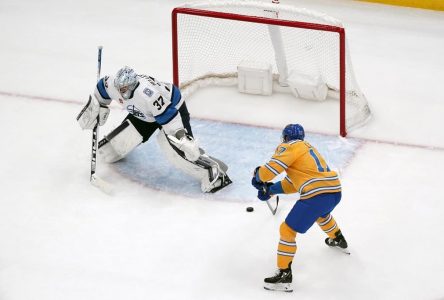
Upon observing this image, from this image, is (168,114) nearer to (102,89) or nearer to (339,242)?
(102,89)

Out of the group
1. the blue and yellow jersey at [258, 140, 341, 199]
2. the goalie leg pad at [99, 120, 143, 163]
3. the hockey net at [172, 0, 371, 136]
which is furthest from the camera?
the hockey net at [172, 0, 371, 136]

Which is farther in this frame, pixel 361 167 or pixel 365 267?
pixel 361 167

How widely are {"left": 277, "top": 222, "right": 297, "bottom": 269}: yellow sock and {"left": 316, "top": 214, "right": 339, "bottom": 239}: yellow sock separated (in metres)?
0.28

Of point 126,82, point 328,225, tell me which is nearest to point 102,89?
point 126,82

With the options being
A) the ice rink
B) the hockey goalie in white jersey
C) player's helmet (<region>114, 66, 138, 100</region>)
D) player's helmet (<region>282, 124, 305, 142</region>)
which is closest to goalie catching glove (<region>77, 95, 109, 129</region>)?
the hockey goalie in white jersey

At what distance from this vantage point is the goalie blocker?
225 inches

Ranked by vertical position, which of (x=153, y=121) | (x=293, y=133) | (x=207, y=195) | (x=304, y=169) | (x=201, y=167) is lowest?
(x=207, y=195)

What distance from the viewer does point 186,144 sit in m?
5.54

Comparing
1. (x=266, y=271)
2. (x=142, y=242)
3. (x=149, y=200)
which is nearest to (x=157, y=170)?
(x=149, y=200)

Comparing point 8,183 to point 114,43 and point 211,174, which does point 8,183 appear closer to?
point 211,174

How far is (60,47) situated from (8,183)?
6.92 ft

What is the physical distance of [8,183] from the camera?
19.4ft

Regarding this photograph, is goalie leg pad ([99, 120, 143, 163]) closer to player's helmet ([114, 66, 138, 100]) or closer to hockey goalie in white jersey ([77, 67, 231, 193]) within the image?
hockey goalie in white jersey ([77, 67, 231, 193])

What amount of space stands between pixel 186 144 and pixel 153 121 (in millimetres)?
385
